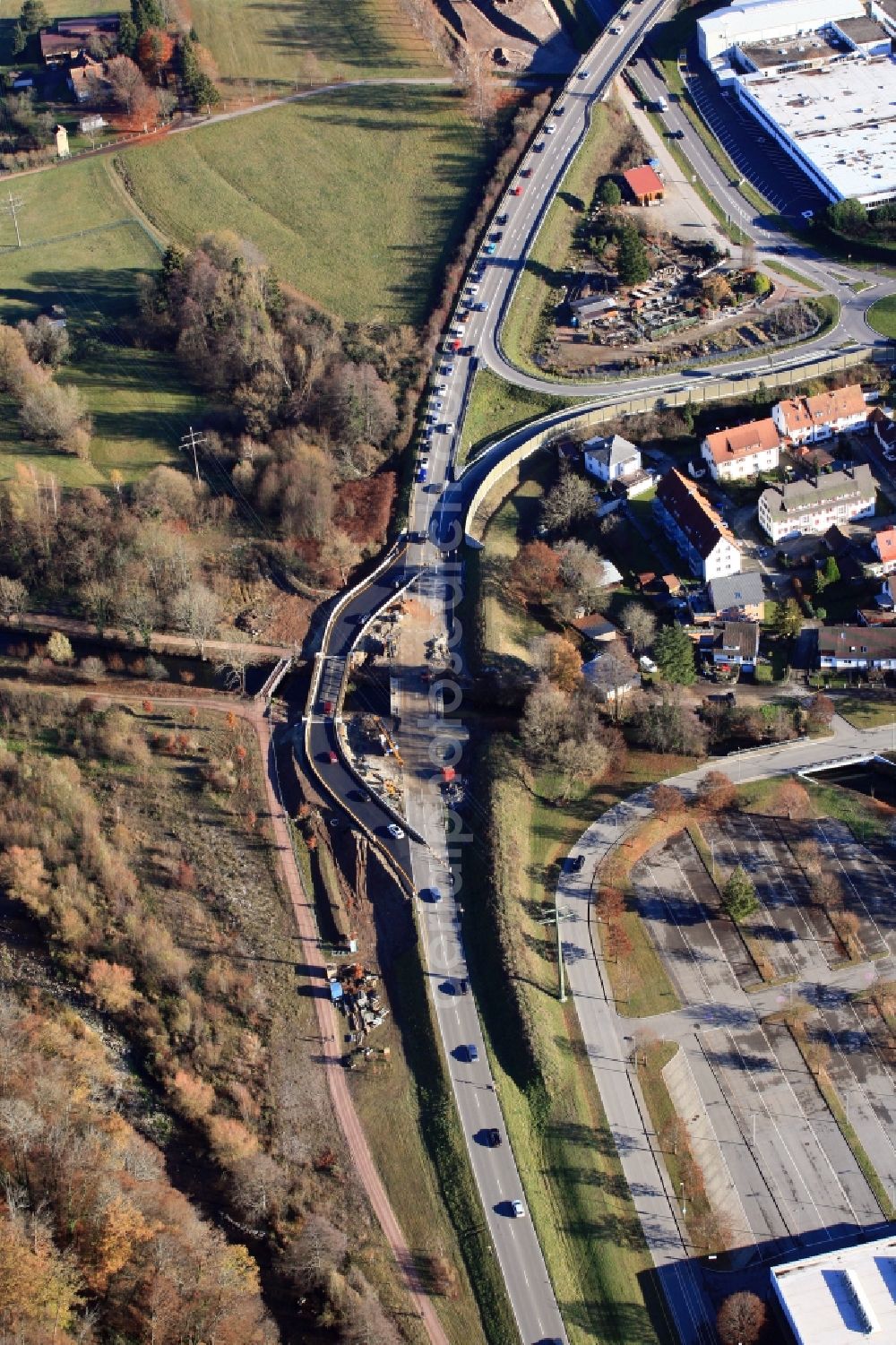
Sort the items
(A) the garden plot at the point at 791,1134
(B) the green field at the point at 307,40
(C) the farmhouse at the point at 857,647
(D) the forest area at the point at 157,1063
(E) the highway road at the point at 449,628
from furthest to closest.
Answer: (B) the green field at the point at 307,40 < (C) the farmhouse at the point at 857,647 < (A) the garden plot at the point at 791,1134 < (E) the highway road at the point at 449,628 < (D) the forest area at the point at 157,1063

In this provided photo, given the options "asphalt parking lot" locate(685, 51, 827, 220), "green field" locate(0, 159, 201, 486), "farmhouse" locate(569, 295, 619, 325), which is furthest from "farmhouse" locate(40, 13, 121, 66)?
"farmhouse" locate(569, 295, 619, 325)

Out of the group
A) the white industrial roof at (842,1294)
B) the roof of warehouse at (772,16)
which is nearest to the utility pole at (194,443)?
the white industrial roof at (842,1294)

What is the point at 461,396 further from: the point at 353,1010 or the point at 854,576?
the point at 353,1010

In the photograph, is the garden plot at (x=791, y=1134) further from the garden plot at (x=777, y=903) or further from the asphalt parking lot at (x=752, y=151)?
the asphalt parking lot at (x=752, y=151)

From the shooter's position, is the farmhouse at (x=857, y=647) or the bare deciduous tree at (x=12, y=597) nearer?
the farmhouse at (x=857, y=647)

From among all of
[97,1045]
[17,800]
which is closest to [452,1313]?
[97,1045]

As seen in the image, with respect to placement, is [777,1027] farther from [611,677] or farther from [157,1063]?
[157,1063]

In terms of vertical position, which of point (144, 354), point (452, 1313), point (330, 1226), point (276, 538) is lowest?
point (452, 1313)
